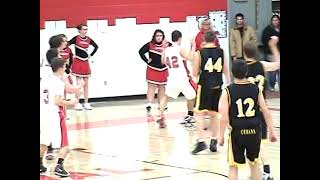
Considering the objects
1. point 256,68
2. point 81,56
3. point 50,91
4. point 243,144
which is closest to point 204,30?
point 81,56

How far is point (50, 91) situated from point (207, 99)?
2447 millimetres

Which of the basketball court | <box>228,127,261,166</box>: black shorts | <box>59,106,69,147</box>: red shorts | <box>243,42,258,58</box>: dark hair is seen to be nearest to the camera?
<box>228,127,261,166</box>: black shorts

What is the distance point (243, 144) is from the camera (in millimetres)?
7098

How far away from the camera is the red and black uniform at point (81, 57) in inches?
602

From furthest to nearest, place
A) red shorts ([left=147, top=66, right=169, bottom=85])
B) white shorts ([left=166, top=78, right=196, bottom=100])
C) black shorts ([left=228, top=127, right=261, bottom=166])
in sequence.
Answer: red shorts ([left=147, top=66, right=169, bottom=85]) < white shorts ([left=166, top=78, right=196, bottom=100]) < black shorts ([left=228, top=127, right=261, bottom=166])

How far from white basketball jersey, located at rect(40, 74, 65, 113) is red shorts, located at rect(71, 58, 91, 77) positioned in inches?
264

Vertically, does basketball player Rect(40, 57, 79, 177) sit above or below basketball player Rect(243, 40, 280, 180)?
below

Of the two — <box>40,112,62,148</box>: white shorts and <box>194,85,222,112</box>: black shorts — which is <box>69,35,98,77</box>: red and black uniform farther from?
<box>40,112,62,148</box>: white shorts

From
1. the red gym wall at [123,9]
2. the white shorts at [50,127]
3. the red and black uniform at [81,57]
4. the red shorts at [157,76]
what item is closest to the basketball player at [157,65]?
the red shorts at [157,76]

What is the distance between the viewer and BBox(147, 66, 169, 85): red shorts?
13656mm

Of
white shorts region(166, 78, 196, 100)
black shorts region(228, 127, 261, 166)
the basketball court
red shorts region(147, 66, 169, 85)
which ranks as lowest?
the basketball court

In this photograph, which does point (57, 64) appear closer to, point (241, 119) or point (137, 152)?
point (137, 152)

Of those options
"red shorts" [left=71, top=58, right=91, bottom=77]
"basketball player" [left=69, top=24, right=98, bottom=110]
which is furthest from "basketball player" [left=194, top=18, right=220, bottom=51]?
"red shorts" [left=71, top=58, right=91, bottom=77]
